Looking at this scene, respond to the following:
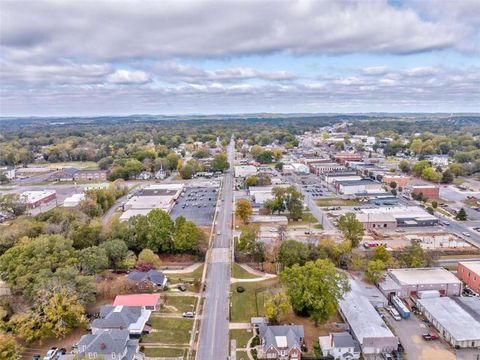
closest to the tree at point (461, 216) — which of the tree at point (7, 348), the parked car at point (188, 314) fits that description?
the parked car at point (188, 314)

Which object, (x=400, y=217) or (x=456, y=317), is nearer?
(x=456, y=317)

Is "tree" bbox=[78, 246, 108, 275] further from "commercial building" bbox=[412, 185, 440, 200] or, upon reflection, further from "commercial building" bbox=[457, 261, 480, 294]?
"commercial building" bbox=[412, 185, 440, 200]

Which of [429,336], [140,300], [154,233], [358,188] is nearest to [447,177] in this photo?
[358,188]

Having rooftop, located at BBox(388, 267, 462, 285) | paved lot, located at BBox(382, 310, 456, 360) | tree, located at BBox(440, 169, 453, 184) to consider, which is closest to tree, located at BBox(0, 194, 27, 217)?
rooftop, located at BBox(388, 267, 462, 285)

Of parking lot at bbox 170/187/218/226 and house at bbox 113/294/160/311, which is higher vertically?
house at bbox 113/294/160/311

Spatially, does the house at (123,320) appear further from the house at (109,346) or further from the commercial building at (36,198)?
the commercial building at (36,198)

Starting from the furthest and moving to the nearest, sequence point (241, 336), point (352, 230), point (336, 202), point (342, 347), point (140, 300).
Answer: point (336, 202) → point (352, 230) → point (140, 300) → point (241, 336) → point (342, 347)

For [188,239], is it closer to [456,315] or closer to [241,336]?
[241,336]
